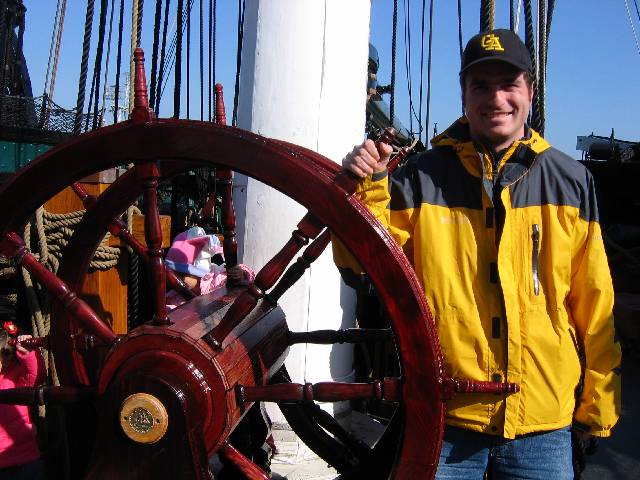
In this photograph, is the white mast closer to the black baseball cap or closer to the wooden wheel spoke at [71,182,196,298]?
the wooden wheel spoke at [71,182,196,298]

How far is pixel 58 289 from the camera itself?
1411mm

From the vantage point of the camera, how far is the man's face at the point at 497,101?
143cm

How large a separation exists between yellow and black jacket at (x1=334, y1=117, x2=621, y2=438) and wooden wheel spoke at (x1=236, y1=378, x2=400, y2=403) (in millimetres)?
208

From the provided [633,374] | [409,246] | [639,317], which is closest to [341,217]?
[409,246]

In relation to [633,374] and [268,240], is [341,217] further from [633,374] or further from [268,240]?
[633,374]

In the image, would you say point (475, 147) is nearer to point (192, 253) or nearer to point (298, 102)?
point (298, 102)

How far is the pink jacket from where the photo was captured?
6.98ft

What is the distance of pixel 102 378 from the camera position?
1.32 m

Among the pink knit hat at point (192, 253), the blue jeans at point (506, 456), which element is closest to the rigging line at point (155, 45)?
the pink knit hat at point (192, 253)

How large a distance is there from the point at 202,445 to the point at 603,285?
913 mm

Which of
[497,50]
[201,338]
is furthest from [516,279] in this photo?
[201,338]

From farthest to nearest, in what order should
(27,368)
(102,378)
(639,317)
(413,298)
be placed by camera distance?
(639,317) < (27,368) < (102,378) < (413,298)

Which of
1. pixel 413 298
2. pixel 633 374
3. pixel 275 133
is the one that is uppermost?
pixel 275 133

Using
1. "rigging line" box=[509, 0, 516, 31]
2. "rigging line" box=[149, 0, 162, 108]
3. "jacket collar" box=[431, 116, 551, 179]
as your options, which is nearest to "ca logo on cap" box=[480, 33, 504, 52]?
"jacket collar" box=[431, 116, 551, 179]
